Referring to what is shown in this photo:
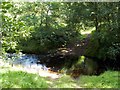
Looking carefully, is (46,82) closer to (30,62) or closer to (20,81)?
(20,81)

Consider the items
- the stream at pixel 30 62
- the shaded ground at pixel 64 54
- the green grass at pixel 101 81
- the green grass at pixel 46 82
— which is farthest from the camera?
the shaded ground at pixel 64 54

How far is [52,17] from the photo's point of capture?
12.4 meters

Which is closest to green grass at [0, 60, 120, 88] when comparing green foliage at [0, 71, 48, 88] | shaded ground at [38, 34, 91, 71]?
green foliage at [0, 71, 48, 88]

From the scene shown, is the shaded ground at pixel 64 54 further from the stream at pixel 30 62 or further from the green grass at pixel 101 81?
the green grass at pixel 101 81

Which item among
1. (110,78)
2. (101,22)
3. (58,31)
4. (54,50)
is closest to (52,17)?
(58,31)

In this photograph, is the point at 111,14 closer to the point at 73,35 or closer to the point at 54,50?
the point at 73,35

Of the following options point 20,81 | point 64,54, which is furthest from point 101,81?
point 64,54

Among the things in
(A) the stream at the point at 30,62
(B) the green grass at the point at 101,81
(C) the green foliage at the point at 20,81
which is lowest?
(A) the stream at the point at 30,62

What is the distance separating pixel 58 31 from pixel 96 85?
545cm

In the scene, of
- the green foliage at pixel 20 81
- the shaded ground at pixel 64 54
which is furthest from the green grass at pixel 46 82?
the shaded ground at pixel 64 54

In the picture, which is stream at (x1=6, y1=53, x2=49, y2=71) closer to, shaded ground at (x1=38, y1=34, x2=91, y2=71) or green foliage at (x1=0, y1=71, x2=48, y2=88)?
shaded ground at (x1=38, y1=34, x2=91, y2=71)

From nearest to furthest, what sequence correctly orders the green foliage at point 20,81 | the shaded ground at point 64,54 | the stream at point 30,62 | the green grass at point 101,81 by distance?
the green foliage at point 20,81, the green grass at point 101,81, the stream at point 30,62, the shaded ground at point 64,54

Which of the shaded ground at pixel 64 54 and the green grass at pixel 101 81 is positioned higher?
the green grass at pixel 101 81

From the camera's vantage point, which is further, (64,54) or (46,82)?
(64,54)
